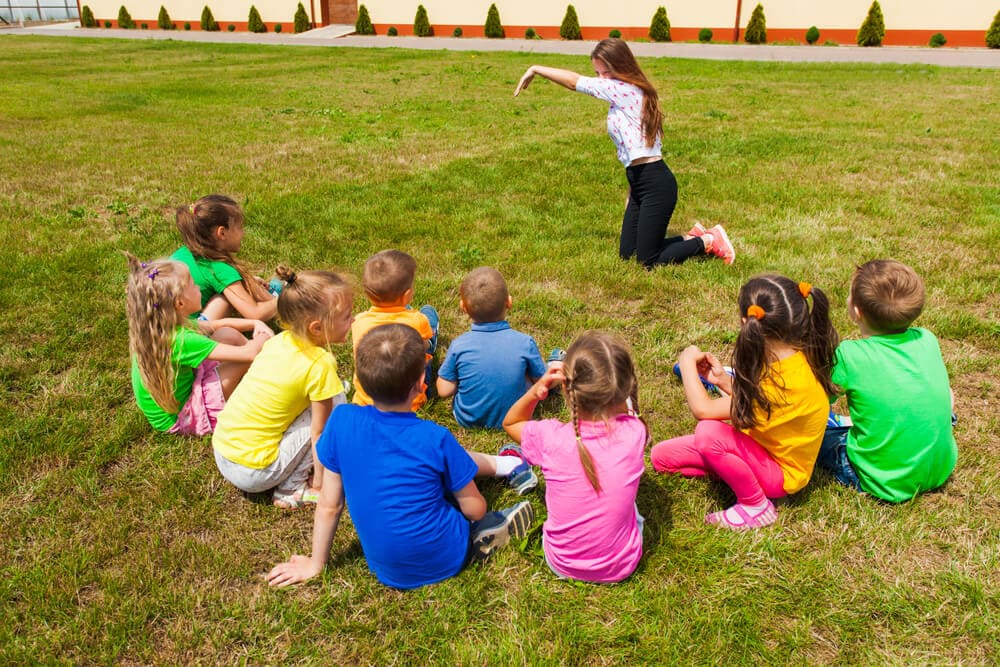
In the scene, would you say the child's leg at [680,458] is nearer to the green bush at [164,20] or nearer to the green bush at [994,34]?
the green bush at [994,34]

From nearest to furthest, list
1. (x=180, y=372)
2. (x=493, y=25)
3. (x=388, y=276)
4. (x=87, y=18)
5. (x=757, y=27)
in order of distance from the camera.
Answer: (x=180, y=372), (x=388, y=276), (x=757, y=27), (x=493, y=25), (x=87, y=18)

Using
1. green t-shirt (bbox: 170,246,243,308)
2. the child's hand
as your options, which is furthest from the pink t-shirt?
green t-shirt (bbox: 170,246,243,308)

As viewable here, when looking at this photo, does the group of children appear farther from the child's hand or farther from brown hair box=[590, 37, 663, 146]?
brown hair box=[590, 37, 663, 146]

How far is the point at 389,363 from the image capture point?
2.60 metres

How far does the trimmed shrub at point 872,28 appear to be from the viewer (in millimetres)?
27172

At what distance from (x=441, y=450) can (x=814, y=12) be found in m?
32.5

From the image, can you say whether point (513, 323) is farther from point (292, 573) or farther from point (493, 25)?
point (493, 25)

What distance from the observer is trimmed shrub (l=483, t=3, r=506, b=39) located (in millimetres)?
32969

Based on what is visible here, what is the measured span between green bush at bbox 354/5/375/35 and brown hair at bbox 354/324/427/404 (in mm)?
36665

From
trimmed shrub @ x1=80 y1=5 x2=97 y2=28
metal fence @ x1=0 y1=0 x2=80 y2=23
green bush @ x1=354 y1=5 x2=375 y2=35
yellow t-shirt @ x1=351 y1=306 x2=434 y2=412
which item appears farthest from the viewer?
metal fence @ x1=0 y1=0 x2=80 y2=23

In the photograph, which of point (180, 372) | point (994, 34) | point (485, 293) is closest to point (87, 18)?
point (994, 34)

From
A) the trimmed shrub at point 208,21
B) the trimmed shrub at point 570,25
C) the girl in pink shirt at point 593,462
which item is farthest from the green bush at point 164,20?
the girl in pink shirt at point 593,462

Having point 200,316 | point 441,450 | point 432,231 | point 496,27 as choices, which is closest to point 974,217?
Result: point 432,231

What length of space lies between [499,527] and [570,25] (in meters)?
32.3
